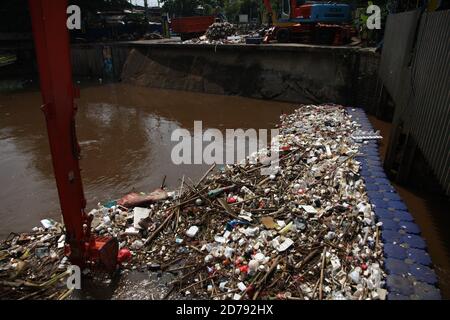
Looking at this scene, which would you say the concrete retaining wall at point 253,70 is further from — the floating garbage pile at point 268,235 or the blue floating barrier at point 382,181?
the blue floating barrier at point 382,181

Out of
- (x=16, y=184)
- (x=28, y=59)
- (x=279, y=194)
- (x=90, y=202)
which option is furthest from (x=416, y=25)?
(x=28, y=59)

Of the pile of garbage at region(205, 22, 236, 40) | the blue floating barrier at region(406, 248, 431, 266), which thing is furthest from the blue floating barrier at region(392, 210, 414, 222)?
the pile of garbage at region(205, 22, 236, 40)

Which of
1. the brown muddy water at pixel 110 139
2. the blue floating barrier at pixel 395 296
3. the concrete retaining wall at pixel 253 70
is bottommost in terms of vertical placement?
the brown muddy water at pixel 110 139

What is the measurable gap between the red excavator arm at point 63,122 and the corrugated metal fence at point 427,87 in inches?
152

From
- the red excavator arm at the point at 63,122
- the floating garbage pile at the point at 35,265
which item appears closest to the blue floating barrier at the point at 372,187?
the red excavator arm at the point at 63,122

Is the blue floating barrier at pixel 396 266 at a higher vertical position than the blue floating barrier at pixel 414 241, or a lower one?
lower

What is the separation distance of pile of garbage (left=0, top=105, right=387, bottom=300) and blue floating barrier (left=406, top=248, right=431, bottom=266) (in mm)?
303

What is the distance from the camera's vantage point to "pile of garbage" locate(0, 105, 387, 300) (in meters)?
3.46

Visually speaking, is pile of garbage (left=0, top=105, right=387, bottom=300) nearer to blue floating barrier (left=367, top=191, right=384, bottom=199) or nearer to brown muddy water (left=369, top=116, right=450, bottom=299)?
blue floating barrier (left=367, top=191, right=384, bottom=199)

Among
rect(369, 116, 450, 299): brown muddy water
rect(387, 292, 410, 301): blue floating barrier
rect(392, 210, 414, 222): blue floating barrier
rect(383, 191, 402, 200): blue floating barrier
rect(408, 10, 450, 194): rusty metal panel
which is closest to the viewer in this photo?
rect(387, 292, 410, 301): blue floating barrier

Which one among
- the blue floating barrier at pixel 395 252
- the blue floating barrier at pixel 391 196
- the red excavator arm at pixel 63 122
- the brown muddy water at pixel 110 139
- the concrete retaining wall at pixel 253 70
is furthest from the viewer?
the concrete retaining wall at pixel 253 70

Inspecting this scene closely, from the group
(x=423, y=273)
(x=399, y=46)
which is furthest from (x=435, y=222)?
(x=399, y=46)

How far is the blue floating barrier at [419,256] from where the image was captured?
3.50 meters

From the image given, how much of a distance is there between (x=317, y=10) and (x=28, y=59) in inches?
776
